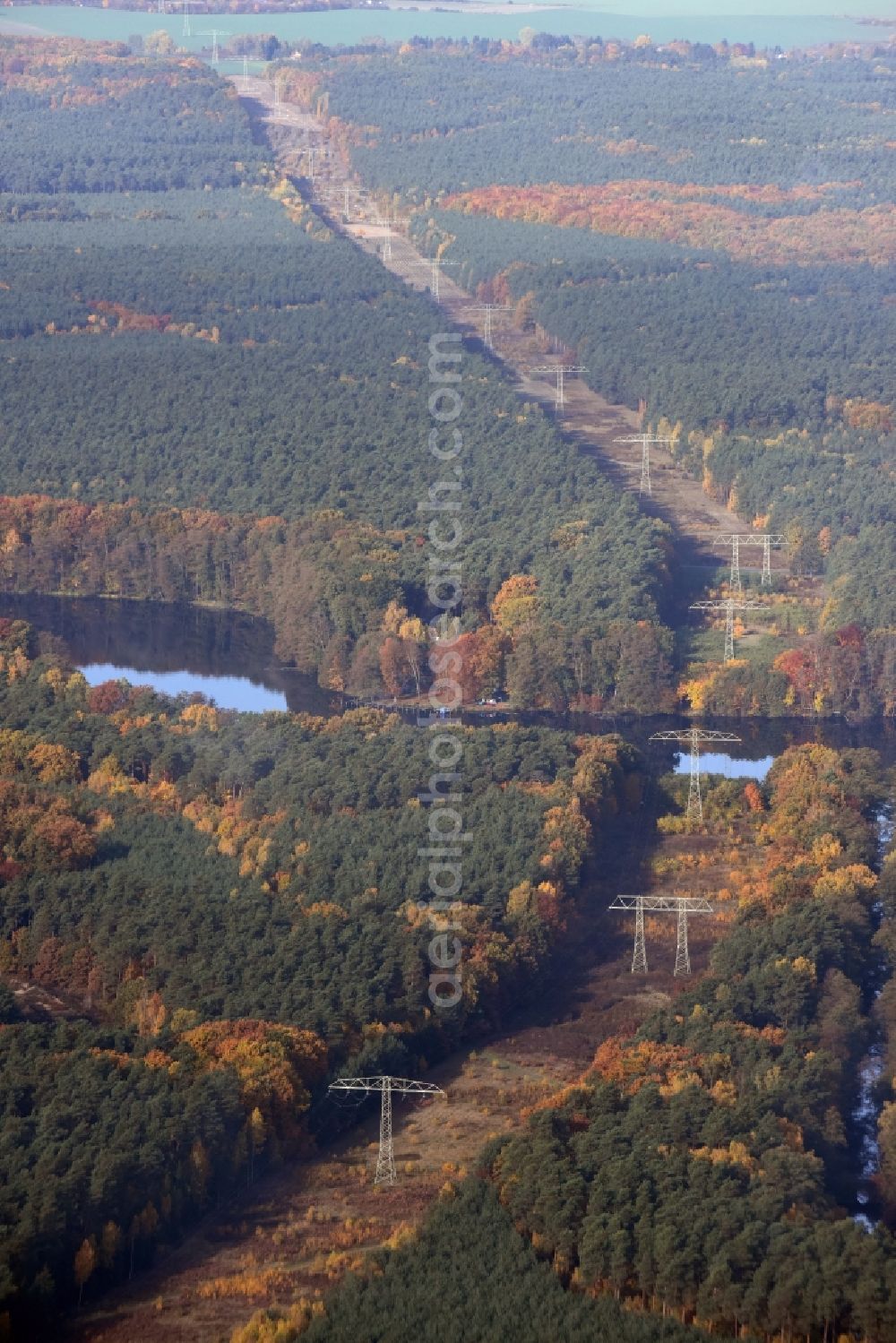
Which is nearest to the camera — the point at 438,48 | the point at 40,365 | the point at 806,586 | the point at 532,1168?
the point at 532,1168

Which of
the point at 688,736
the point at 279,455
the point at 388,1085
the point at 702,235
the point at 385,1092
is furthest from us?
the point at 702,235

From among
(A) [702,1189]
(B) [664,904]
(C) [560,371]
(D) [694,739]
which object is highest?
(C) [560,371]

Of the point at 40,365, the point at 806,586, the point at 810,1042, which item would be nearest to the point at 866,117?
the point at 40,365

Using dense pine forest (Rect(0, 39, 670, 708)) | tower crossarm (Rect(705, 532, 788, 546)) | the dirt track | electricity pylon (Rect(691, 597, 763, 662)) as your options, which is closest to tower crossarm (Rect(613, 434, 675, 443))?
dense pine forest (Rect(0, 39, 670, 708))

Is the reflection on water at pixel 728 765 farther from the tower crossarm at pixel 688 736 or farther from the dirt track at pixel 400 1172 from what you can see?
the dirt track at pixel 400 1172

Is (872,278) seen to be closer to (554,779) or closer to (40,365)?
(40,365)

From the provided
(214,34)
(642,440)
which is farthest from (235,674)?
(214,34)

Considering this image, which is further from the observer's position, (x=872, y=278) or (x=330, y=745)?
(x=872, y=278)

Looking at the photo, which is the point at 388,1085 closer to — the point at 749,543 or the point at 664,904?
the point at 664,904
